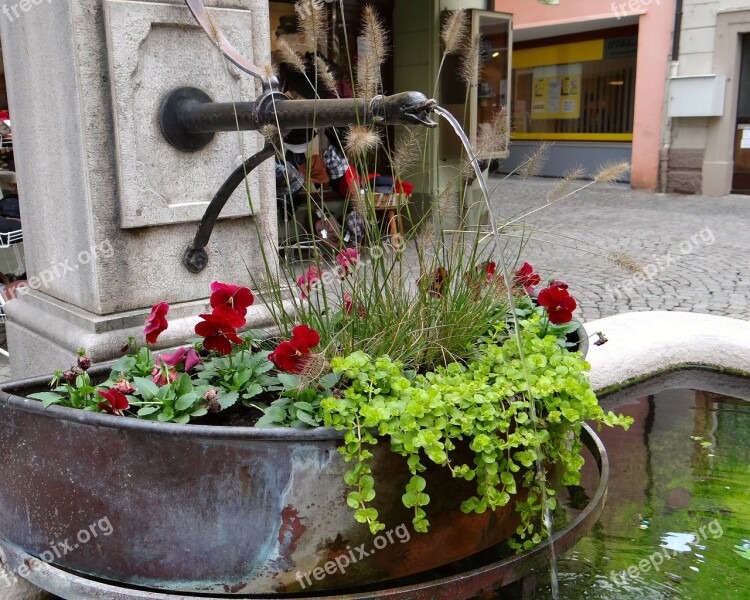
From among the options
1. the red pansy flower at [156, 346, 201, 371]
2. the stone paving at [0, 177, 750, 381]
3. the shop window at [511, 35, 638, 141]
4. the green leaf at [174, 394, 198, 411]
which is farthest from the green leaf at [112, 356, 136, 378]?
the shop window at [511, 35, 638, 141]

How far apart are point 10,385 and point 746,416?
8.94 feet

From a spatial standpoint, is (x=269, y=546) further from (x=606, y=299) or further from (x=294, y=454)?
(x=606, y=299)

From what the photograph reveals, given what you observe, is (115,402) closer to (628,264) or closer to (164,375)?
(164,375)

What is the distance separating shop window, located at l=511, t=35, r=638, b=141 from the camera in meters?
15.0

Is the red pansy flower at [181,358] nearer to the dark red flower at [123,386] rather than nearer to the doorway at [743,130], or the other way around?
the dark red flower at [123,386]

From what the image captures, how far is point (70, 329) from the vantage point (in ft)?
8.09

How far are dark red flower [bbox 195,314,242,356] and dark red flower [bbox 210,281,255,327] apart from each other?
2cm

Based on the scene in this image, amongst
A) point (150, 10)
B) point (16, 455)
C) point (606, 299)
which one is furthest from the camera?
point (606, 299)

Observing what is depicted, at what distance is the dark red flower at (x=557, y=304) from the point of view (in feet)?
7.25

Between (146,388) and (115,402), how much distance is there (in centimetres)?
11

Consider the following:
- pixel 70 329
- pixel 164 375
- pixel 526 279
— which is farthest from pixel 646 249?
pixel 164 375

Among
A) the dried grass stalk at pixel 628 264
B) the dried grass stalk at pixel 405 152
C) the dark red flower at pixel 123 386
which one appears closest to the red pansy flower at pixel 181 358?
the dark red flower at pixel 123 386

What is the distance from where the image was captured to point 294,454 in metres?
1.63

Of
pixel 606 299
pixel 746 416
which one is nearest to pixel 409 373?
pixel 746 416
